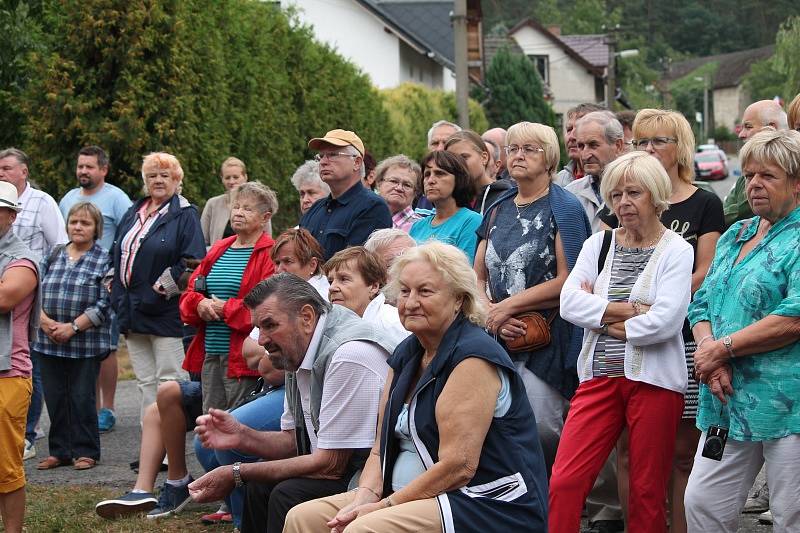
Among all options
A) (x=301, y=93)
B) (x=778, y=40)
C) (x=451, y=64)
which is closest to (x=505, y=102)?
(x=451, y=64)

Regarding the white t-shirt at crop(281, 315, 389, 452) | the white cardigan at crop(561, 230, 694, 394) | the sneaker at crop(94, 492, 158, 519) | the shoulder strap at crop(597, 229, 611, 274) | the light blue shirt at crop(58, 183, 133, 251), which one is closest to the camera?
the white t-shirt at crop(281, 315, 389, 452)

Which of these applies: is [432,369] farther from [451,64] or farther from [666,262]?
[451,64]

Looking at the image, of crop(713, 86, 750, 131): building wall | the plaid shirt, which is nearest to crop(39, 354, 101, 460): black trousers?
the plaid shirt

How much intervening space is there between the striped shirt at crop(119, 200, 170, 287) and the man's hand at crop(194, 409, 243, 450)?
358cm

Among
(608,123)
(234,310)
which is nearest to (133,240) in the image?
(234,310)

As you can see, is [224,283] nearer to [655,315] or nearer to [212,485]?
[212,485]

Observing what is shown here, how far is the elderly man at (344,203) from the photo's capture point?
291 inches

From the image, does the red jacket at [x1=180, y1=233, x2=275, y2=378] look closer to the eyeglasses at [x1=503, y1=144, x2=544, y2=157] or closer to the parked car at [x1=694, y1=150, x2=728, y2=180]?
the eyeglasses at [x1=503, y1=144, x2=544, y2=157]

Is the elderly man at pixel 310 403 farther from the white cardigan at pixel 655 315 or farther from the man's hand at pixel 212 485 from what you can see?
the white cardigan at pixel 655 315

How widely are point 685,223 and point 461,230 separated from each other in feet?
5.30

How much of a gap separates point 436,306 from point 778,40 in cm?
5576

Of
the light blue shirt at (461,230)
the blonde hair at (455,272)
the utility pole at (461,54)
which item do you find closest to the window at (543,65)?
the utility pole at (461,54)

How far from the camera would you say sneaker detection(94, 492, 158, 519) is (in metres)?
7.08

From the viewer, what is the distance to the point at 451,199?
7.15 meters
